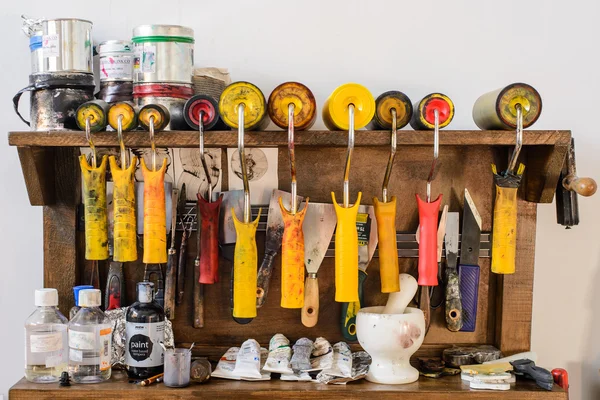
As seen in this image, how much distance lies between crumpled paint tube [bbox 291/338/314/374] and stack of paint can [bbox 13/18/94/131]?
22.9 inches

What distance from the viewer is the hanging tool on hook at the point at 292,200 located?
1.24 meters

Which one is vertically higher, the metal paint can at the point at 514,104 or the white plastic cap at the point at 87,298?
the metal paint can at the point at 514,104

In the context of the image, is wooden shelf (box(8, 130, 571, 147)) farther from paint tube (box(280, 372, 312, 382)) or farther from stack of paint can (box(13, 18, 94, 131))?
paint tube (box(280, 372, 312, 382))

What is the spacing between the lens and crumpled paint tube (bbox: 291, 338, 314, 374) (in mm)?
1311

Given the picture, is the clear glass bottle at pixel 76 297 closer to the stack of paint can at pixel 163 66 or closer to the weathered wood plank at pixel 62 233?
the weathered wood plank at pixel 62 233

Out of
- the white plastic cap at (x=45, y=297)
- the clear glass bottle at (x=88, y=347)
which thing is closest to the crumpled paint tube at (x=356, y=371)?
the clear glass bottle at (x=88, y=347)

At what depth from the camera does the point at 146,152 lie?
1.42m

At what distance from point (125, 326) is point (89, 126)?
1.24ft

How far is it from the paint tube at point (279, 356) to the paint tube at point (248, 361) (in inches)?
0.8

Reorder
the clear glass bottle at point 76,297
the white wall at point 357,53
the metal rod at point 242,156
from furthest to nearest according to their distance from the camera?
the white wall at point 357,53
the clear glass bottle at point 76,297
the metal rod at point 242,156

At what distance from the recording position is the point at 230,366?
1339mm

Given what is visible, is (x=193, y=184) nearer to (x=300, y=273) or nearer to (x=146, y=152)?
(x=146, y=152)

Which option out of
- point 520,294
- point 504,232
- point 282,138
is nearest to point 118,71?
point 282,138

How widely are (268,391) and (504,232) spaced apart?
1.64ft
